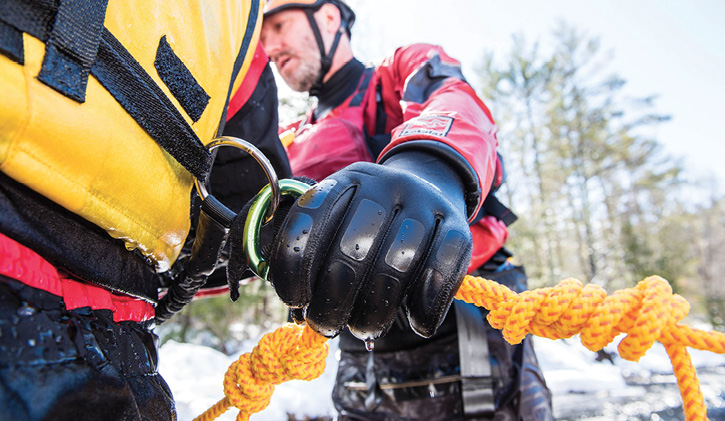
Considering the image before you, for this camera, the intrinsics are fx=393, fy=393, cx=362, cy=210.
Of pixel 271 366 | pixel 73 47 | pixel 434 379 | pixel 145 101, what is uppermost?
pixel 73 47

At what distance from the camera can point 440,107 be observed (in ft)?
4.49

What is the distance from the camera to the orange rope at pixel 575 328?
72cm

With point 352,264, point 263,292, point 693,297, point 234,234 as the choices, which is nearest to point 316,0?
point 234,234

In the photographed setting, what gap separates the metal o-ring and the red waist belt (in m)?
0.29

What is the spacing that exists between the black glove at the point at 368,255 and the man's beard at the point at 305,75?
6.01 feet

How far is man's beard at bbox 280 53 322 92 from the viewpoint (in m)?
2.43

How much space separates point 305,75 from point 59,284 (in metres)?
2.09

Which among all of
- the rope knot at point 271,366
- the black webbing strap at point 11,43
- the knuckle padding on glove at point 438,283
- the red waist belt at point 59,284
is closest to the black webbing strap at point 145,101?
the black webbing strap at point 11,43

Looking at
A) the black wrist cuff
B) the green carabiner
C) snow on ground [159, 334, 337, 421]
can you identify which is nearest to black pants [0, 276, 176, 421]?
the green carabiner

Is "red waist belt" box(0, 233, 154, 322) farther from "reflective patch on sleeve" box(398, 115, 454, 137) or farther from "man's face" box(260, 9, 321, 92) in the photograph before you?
"man's face" box(260, 9, 321, 92)

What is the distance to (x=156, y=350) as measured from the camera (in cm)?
92

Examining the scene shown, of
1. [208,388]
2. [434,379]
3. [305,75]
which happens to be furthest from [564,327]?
[208,388]

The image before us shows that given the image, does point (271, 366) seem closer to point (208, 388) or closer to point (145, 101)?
point (145, 101)

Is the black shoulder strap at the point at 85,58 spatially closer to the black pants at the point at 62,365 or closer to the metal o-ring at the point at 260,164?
the metal o-ring at the point at 260,164
